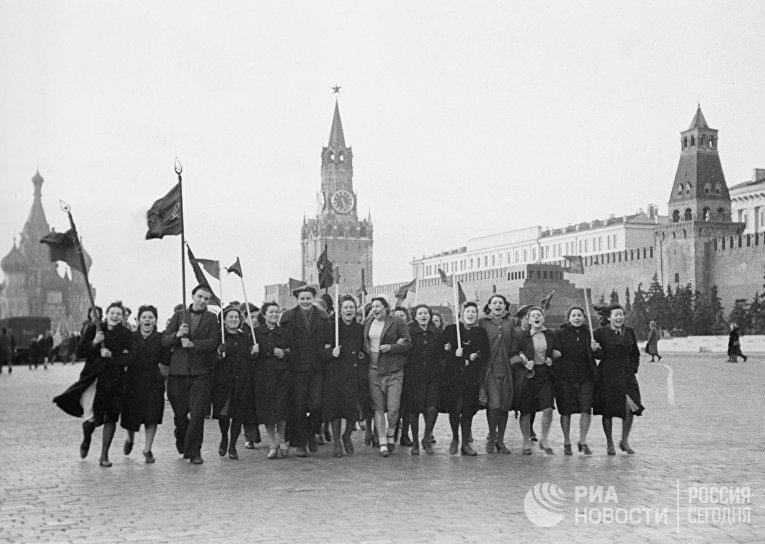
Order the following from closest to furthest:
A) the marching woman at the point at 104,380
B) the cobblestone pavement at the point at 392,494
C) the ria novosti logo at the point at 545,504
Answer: the cobblestone pavement at the point at 392,494, the ria novosti logo at the point at 545,504, the marching woman at the point at 104,380

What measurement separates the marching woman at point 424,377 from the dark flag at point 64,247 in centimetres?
267

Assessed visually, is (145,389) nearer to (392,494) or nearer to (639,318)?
(392,494)

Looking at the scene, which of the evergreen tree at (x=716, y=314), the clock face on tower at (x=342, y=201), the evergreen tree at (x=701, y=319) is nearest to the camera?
the evergreen tree at (x=701, y=319)

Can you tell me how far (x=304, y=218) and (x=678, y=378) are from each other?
98.1 m

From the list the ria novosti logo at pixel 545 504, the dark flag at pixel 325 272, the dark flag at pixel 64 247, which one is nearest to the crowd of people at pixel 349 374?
the dark flag at pixel 64 247

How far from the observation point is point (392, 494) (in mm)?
6449

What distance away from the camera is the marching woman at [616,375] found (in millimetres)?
8445

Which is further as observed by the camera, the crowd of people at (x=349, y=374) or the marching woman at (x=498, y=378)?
the marching woman at (x=498, y=378)

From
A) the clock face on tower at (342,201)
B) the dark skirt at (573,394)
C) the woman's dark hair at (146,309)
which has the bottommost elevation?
the dark skirt at (573,394)

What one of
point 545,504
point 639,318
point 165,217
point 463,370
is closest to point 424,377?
point 463,370

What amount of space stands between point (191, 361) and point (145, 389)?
0.40 meters

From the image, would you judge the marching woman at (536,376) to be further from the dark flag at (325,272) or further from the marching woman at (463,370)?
the dark flag at (325,272)

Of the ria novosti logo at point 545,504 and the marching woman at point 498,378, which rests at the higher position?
the marching woman at point 498,378

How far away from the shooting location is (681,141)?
6831 centimetres
